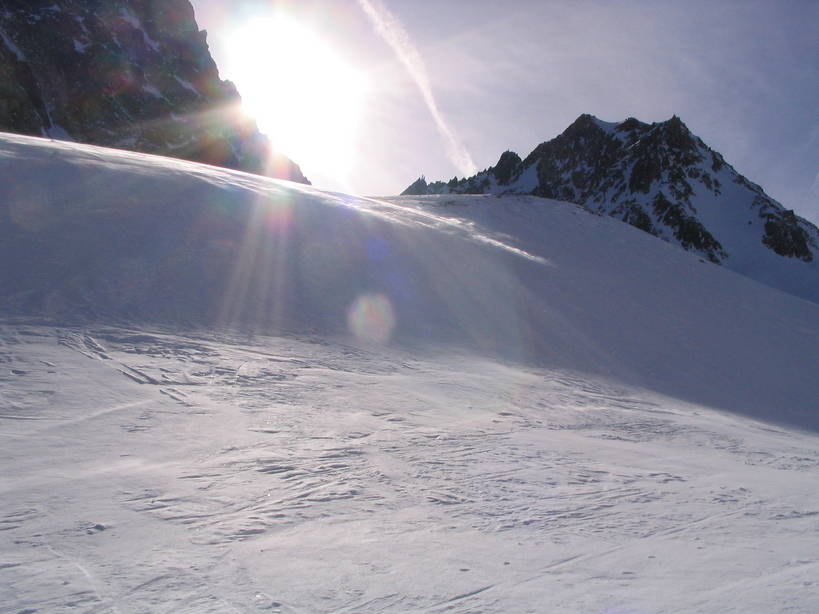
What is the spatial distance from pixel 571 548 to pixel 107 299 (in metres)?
7.38

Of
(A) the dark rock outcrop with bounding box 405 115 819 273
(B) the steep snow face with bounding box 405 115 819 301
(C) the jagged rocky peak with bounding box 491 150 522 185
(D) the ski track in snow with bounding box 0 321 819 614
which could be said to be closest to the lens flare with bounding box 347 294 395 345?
(D) the ski track in snow with bounding box 0 321 819 614

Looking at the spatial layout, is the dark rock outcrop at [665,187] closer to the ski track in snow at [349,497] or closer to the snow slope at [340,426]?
the snow slope at [340,426]

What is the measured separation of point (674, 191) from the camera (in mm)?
89312

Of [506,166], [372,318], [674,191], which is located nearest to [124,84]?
[506,166]

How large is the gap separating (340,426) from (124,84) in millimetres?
119947

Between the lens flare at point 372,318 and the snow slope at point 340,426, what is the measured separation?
0.06m

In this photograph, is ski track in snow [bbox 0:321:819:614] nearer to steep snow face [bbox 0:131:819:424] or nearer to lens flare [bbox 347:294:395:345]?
steep snow face [bbox 0:131:819:424]

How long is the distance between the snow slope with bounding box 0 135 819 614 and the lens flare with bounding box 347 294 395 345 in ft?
0.19

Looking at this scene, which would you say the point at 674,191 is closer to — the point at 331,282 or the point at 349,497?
the point at 331,282

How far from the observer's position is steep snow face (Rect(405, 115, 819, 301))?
77.9 meters

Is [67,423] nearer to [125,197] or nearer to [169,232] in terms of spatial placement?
[169,232]

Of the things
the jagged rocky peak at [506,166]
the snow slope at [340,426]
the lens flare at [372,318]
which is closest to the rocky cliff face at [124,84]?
the jagged rocky peak at [506,166]

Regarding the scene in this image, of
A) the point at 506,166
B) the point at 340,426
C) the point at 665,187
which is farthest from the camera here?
the point at 506,166

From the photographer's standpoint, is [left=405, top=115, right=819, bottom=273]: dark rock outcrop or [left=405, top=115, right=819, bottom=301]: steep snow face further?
[left=405, top=115, right=819, bottom=273]: dark rock outcrop
